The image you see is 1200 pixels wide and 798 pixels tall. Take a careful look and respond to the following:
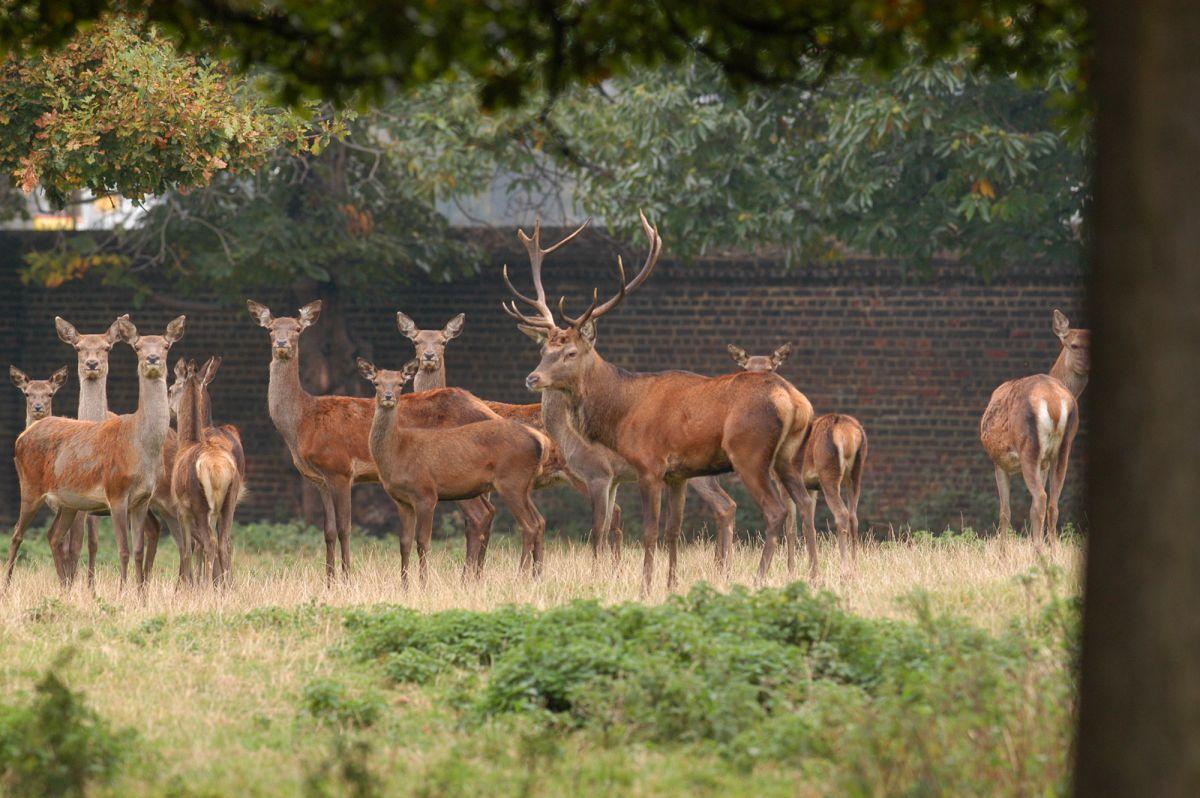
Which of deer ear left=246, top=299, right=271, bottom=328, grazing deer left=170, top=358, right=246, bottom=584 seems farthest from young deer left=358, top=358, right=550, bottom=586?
deer ear left=246, top=299, right=271, bottom=328

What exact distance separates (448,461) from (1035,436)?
14.8 ft

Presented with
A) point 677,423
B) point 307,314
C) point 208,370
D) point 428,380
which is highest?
point 307,314

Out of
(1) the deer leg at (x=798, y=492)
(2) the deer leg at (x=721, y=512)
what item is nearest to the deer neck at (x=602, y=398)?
(1) the deer leg at (x=798, y=492)

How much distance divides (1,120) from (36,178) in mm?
442

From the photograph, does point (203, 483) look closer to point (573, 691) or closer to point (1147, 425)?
point (573, 691)

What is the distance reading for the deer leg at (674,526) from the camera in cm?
1170

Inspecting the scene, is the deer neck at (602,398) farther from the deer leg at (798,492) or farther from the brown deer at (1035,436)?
the brown deer at (1035,436)

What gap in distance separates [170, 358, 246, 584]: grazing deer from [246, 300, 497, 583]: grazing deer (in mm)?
733

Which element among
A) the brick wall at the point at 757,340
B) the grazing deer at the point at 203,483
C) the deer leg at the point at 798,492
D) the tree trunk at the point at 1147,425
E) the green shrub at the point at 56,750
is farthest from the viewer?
the brick wall at the point at 757,340

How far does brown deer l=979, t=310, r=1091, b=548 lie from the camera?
42.4 feet

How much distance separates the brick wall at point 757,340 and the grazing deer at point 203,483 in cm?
602

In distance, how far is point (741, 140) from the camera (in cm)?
1606

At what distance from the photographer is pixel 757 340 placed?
59.4 feet

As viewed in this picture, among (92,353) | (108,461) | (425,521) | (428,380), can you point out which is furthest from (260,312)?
(425,521)
